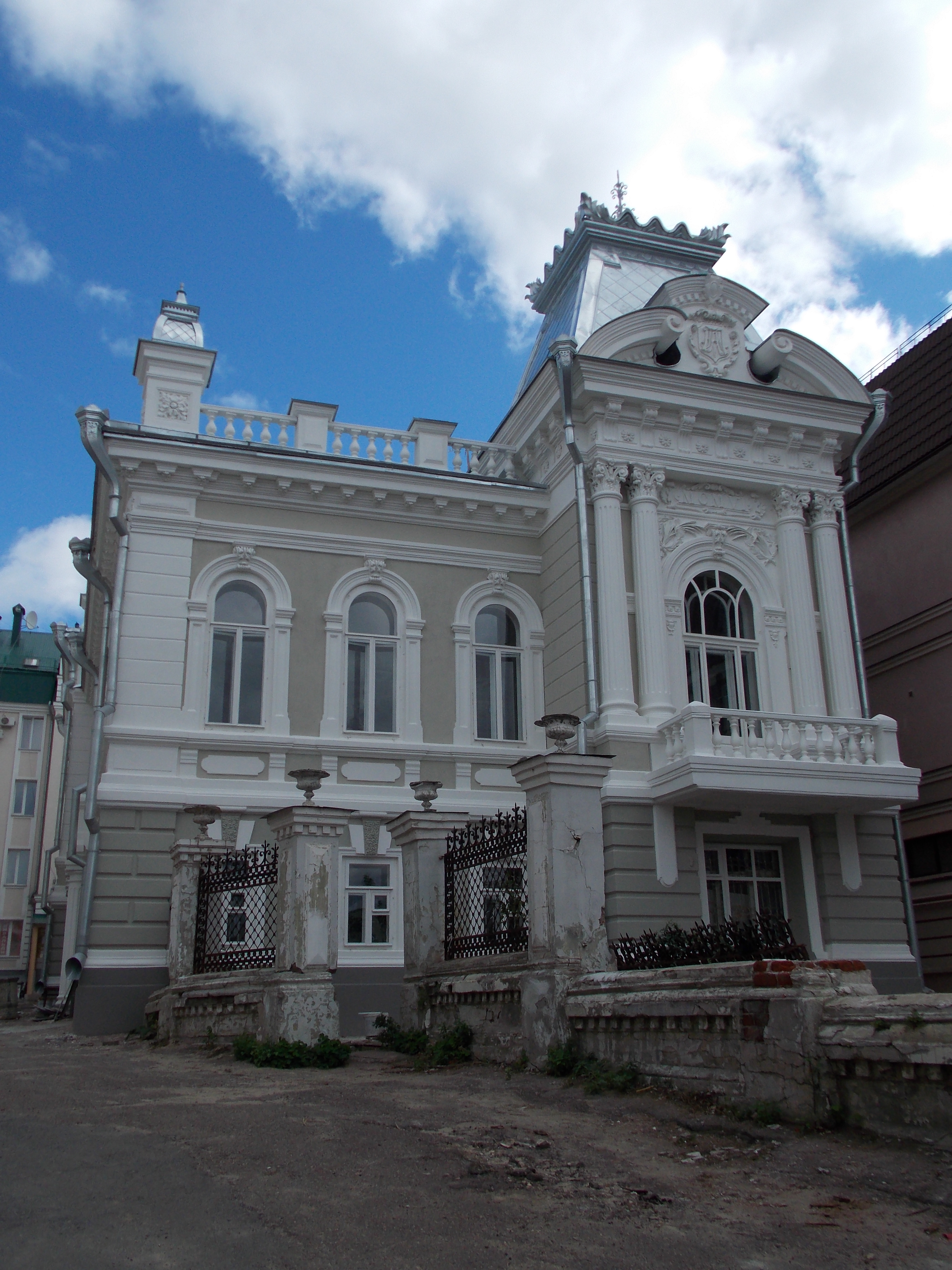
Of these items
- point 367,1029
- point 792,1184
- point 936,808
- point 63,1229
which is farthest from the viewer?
point 936,808

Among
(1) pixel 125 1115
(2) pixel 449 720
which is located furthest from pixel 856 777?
(1) pixel 125 1115

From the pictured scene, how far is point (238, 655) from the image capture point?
628 inches

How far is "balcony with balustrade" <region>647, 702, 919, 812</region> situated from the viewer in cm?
1413

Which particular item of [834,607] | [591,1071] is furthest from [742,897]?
[591,1071]

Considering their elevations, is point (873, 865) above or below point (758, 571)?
below

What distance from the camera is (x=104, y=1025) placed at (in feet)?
44.7

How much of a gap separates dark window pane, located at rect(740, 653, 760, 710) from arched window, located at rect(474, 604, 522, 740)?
3395 millimetres

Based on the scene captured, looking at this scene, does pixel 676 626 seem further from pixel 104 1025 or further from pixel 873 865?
pixel 104 1025

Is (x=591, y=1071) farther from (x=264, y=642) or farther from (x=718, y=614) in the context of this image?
(x=718, y=614)

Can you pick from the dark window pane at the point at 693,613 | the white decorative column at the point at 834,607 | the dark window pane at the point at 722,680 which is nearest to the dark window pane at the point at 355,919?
the dark window pane at the point at 722,680

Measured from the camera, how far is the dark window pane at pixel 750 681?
16.5 metres

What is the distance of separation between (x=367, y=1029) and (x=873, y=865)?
7415 millimetres

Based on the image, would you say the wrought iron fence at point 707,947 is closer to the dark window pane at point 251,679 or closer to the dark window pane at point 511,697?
the dark window pane at point 511,697

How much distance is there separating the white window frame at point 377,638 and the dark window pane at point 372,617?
0.09 meters
